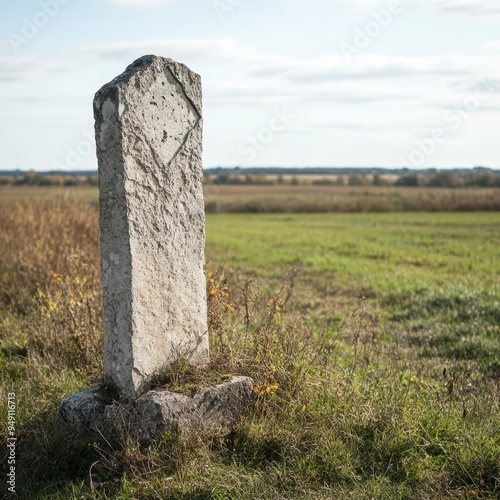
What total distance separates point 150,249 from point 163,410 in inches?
42.9

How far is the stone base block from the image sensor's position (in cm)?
400

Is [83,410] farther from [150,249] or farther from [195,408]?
[150,249]

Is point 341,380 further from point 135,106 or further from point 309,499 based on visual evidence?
point 135,106

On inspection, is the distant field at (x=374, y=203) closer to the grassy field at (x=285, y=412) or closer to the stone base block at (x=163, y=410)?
the grassy field at (x=285, y=412)

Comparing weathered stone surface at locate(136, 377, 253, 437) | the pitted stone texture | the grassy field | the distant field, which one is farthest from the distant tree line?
weathered stone surface at locate(136, 377, 253, 437)

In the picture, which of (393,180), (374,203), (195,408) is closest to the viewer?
(195,408)

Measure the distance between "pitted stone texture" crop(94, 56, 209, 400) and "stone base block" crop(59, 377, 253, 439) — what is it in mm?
156

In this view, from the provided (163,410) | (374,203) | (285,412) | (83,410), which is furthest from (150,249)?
(374,203)

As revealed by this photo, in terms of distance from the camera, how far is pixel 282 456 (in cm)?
386

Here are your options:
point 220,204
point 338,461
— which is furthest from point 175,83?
point 220,204

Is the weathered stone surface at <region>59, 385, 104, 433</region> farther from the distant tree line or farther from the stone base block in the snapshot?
the distant tree line

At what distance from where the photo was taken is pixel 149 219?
4227 mm

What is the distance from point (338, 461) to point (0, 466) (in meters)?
2.31

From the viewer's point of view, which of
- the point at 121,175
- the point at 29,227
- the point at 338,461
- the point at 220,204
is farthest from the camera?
the point at 220,204
